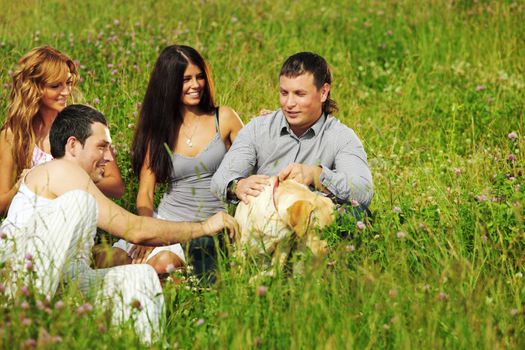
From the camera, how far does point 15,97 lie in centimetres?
594

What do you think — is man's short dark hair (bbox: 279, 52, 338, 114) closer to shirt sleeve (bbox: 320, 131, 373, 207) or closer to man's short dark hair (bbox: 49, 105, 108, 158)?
shirt sleeve (bbox: 320, 131, 373, 207)

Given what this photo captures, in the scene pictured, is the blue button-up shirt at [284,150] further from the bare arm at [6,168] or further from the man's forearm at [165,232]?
the bare arm at [6,168]

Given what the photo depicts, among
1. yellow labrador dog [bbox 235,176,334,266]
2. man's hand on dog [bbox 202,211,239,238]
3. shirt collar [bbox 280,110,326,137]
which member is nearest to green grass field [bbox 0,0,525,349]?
yellow labrador dog [bbox 235,176,334,266]

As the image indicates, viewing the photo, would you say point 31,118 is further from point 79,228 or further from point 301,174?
point 301,174

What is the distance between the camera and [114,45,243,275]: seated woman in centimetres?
593

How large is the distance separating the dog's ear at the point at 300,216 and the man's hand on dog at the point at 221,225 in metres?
0.43

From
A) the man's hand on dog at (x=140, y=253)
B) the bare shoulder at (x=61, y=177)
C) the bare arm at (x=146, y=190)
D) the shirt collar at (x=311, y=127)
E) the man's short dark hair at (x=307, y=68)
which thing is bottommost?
the man's hand on dog at (x=140, y=253)

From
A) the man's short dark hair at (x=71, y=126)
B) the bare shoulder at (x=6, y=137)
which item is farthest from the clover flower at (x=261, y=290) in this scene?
the bare shoulder at (x=6, y=137)

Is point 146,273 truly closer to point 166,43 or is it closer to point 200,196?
A: point 200,196

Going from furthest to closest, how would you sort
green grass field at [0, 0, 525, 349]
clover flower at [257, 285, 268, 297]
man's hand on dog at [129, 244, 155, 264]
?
man's hand on dog at [129, 244, 155, 264], clover flower at [257, 285, 268, 297], green grass field at [0, 0, 525, 349]

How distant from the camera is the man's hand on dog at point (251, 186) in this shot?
4562mm

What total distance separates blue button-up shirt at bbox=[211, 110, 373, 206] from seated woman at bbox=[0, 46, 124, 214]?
1067 mm

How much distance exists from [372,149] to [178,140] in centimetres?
150

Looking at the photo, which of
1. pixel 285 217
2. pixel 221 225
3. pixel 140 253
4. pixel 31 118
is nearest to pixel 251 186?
pixel 221 225
